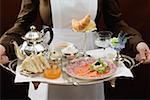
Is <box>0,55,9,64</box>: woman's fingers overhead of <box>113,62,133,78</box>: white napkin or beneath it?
overhead

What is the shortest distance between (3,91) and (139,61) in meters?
1.12

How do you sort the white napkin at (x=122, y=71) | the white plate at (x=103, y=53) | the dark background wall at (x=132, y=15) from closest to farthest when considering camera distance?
1. the white napkin at (x=122, y=71)
2. the white plate at (x=103, y=53)
3. the dark background wall at (x=132, y=15)

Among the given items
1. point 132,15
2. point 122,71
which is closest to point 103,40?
point 122,71

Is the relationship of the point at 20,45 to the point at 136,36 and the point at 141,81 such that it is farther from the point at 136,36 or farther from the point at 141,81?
the point at 141,81

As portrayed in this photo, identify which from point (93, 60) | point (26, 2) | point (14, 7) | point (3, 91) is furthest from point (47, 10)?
point (3, 91)

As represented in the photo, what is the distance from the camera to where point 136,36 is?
1.19 m

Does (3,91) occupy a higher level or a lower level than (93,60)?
lower

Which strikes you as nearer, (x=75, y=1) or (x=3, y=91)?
(x=75, y=1)

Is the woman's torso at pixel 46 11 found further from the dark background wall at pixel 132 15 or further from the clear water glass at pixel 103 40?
the dark background wall at pixel 132 15

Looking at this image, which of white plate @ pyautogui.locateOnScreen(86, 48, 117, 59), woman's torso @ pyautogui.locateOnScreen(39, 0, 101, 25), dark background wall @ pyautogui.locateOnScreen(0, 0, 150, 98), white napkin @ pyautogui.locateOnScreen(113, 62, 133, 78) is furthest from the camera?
dark background wall @ pyautogui.locateOnScreen(0, 0, 150, 98)

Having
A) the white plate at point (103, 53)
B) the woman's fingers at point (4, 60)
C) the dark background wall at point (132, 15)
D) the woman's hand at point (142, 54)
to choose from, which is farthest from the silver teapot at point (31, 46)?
the dark background wall at point (132, 15)

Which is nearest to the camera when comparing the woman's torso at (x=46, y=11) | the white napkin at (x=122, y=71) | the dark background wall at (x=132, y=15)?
the white napkin at (x=122, y=71)

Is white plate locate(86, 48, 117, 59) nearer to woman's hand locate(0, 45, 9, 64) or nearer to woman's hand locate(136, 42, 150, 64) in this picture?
woman's hand locate(136, 42, 150, 64)

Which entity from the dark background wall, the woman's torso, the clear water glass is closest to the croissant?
the clear water glass
